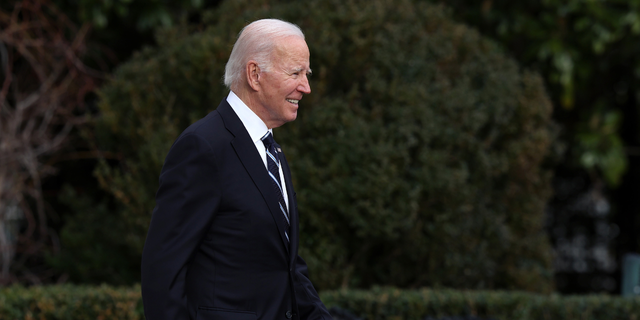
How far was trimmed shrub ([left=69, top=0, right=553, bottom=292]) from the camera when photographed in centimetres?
470

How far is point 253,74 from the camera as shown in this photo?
205 cm

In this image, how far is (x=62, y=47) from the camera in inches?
252

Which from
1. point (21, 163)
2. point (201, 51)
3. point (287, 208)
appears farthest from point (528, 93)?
point (21, 163)

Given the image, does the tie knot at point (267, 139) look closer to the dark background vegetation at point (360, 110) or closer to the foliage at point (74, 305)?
the dark background vegetation at point (360, 110)

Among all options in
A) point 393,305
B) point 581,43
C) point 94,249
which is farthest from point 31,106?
point 581,43

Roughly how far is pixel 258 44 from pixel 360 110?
293 centimetres

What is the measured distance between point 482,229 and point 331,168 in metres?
1.70

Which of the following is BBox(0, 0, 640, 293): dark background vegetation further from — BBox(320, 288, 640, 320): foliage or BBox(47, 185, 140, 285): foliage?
BBox(320, 288, 640, 320): foliage

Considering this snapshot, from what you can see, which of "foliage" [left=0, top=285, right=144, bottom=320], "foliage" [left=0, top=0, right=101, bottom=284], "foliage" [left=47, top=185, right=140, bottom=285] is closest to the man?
"foliage" [left=0, top=285, right=144, bottom=320]

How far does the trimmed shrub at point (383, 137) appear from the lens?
4.70 metres

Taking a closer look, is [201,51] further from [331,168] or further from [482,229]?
[482,229]

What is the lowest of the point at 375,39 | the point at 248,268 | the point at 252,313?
the point at 252,313

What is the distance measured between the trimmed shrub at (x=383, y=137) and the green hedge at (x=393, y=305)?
494mm

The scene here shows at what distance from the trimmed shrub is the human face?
2.50 metres
